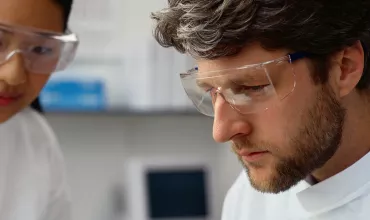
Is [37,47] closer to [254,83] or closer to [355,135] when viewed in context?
[254,83]

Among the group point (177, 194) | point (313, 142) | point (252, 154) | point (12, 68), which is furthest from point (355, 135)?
point (177, 194)

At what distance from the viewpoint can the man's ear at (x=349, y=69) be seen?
3.47ft

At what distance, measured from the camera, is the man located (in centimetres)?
102

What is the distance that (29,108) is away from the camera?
5.63ft

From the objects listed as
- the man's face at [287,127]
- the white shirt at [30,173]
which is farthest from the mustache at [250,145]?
the white shirt at [30,173]

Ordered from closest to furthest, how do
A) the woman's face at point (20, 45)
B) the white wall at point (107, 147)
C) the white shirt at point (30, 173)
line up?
1. the woman's face at point (20, 45)
2. the white shirt at point (30, 173)
3. the white wall at point (107, 147)

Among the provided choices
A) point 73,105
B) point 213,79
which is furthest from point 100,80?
point 213,79

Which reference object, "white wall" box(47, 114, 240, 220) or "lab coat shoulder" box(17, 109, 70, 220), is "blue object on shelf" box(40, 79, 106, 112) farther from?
"lab coat shoulder" box(17, 109, 70, 220)

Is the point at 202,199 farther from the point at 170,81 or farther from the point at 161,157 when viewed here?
the point at 170,81

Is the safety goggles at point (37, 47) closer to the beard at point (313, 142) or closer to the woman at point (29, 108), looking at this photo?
the woman at point (29, 108)

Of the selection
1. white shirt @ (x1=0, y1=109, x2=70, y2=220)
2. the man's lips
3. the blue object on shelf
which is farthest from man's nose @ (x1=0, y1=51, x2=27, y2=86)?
the blue object on shelf

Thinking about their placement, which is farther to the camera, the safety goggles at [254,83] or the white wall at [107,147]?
the white wall at [107,147]

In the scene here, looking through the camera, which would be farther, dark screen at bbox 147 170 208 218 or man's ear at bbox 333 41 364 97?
dark screen at bbox 147 170 208 218

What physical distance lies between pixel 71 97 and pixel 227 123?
1.53m
